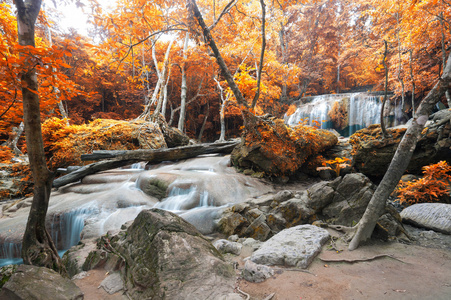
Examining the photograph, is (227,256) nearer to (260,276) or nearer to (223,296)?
(260,276)

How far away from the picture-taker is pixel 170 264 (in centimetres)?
219

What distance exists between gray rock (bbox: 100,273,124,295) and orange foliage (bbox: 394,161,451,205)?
691 centimetres

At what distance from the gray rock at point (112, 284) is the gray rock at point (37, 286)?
0.43m

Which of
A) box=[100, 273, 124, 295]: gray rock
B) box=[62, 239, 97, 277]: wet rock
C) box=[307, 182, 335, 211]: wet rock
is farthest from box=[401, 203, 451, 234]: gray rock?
box=[62, 239, 97, 277]: wet rock

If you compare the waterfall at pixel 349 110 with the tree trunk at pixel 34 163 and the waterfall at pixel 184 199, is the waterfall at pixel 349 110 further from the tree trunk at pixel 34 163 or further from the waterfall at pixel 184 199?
the tree trunk at pixel 34 163

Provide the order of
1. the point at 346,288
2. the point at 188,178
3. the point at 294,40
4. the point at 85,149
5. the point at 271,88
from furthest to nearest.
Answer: the point at 294,40, the point at 271,88, the point at 85,149, the point at 188,178, the point at 346,288

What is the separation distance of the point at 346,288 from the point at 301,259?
59cm

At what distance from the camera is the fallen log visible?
688cm

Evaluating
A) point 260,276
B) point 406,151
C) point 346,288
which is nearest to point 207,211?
point 260,276

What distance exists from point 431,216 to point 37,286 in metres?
6.59

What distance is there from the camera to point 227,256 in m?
3.06

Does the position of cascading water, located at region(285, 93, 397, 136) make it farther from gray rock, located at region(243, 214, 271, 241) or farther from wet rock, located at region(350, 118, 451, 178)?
gray rock, located at region(243, 214, 271, 241)

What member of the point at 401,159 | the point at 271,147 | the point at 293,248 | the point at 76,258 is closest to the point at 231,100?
the point at 271,147

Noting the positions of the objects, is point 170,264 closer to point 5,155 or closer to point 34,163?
point 34,163
